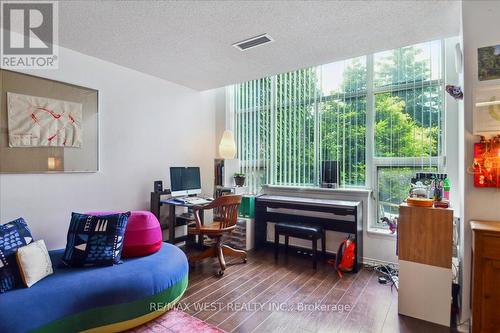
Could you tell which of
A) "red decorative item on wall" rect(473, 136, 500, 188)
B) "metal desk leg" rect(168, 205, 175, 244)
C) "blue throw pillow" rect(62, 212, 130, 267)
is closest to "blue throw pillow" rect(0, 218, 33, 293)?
"blue throw pillow" rect(62, 212, 130, 267)

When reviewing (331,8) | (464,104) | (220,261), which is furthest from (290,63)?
(220,261)

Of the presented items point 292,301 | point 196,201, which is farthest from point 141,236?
point 292,301

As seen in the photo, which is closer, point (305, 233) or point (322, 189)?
point (305, 233)

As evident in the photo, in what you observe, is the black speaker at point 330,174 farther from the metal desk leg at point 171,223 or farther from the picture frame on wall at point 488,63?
the metal desk leg at point 171,223

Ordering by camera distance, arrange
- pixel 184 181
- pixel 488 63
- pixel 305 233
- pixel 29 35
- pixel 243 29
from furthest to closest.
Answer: pixel 184 181
pixel 305 233
pixel 29 35
pixel 243 29
pixel 488 63

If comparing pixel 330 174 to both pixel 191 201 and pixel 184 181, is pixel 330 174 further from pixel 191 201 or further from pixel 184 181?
pixel 184 181

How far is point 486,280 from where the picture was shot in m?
1.63

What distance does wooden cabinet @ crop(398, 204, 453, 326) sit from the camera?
1.99 metres

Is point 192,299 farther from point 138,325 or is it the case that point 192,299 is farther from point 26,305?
point 26,305

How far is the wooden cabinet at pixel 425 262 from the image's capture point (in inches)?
78.4

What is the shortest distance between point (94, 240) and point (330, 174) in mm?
2783

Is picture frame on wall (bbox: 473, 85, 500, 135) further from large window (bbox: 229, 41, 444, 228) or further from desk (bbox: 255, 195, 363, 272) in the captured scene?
desk (bbox: 255, 195, 363, 272)

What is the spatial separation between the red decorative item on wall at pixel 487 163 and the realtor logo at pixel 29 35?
135 inches

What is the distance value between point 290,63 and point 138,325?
3.03m
